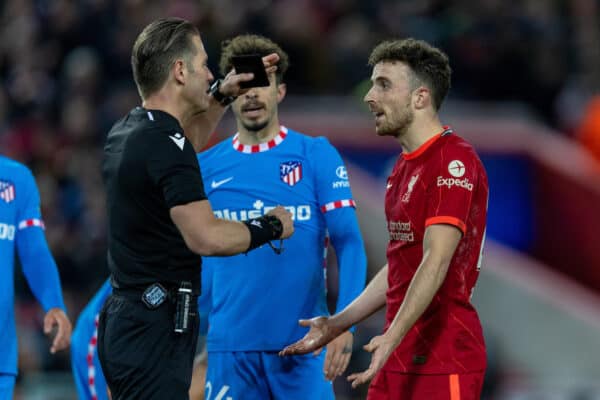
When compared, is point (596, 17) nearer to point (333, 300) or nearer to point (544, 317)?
point (544, 317)

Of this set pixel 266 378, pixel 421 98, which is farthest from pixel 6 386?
pixel 421 98

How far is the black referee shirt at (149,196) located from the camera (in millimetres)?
5266

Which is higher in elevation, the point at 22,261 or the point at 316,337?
the point at 22,261

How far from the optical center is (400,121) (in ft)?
18.7

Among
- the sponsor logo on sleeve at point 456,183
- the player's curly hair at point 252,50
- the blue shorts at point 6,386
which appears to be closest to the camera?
the sponsor logo on sleeve at point 456,183

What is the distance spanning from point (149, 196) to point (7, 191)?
1773 millimetres

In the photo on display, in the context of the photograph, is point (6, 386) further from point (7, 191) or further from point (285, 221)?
point (285, 221)

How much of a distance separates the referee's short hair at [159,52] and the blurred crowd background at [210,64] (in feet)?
18.3

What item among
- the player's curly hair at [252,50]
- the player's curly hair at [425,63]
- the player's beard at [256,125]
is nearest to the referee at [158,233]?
the player's curly hair at [425,63]

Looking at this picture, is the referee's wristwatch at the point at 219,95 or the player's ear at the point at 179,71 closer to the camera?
the player's ear at the point at 179,71

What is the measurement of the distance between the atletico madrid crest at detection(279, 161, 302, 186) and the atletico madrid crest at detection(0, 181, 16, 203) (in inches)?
62.9

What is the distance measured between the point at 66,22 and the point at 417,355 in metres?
8.89

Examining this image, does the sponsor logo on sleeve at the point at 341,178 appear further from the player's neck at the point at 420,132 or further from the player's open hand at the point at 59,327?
the player's open hand at the point at 59,327

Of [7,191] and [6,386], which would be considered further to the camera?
[7,191]
